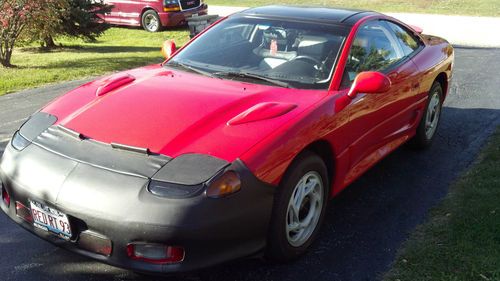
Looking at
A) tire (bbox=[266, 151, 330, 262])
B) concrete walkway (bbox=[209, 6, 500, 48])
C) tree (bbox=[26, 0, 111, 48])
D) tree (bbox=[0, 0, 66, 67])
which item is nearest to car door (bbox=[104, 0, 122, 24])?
tree (bbox=[26, 0, 111, 48])

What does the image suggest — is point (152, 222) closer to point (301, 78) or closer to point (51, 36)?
point (301, 78)

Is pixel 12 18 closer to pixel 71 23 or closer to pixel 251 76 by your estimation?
pixel 71 23

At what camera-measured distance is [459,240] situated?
3.60m

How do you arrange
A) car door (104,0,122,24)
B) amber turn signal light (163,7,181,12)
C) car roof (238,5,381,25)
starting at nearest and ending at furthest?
car roof (238,5,381,25) < amber turn signal light (163,7,181,12) < car door (104,0,122,24)

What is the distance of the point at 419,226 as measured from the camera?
12.7 feet

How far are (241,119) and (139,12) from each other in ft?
46.9

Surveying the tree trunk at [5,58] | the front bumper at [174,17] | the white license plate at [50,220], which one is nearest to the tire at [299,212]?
the white license plate at [50,220]

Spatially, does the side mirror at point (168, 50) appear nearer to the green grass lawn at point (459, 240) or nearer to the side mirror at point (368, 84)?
the side mirror at point (368, 84)

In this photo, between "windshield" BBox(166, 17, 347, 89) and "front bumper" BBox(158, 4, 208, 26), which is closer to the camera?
"windshield" BBox(166, 17, 347, 89)

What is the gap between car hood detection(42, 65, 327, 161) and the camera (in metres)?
3.02

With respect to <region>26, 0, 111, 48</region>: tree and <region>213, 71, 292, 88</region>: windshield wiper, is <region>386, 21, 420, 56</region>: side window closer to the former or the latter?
<region>213, 71, 292, 88</region>: windshield wiper

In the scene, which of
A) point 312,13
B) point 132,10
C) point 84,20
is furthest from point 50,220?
point 132,10

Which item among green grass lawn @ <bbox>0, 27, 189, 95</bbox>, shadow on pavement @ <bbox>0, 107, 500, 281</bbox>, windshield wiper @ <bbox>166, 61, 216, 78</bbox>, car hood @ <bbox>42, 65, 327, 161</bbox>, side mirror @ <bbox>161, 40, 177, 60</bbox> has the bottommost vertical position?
green grass lawn @ <bbox>0, 27, 189, 95</bbox>

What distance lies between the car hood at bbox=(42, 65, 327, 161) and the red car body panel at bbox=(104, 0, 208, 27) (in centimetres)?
1262
